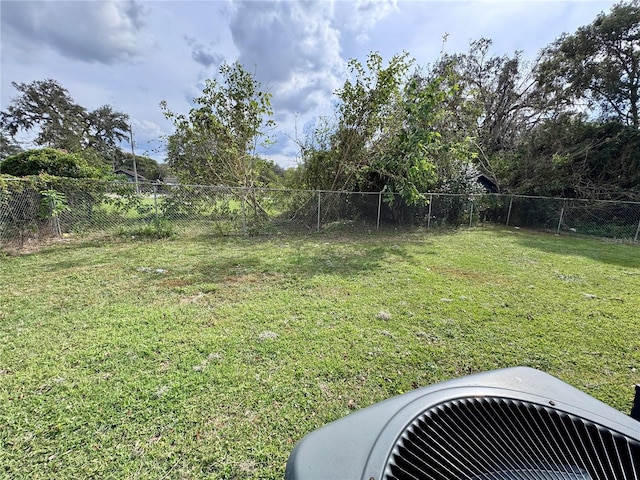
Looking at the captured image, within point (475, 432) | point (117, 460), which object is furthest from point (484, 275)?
point (117, 460)

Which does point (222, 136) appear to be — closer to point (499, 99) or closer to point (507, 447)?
point (507, 447)

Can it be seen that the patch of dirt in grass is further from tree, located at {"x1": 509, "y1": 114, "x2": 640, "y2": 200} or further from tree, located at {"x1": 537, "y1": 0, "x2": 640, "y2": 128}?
tree, located at {"x1": 537, "y1": 0, "x2": 640, "y2": 128}

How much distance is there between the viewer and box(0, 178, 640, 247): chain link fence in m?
5.37

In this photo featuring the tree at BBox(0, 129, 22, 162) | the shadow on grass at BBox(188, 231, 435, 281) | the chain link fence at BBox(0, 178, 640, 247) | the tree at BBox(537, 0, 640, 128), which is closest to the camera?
the shadow on grass at BBox(188, 231, 435, 281)

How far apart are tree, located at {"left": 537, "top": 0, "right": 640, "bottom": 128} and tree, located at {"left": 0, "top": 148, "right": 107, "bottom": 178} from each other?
17.6 m

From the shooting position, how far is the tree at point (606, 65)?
10.3m

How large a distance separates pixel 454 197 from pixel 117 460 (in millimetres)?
10118

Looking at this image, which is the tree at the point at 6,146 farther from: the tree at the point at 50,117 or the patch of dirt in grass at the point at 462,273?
the patch of dirt in grass at the point at 462,273

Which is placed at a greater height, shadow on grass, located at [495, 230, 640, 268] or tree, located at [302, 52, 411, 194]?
tree, located at [302, 52, 411, 194]

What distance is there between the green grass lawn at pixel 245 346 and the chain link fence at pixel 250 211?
48.6 inches

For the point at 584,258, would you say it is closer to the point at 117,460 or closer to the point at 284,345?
the point at 284,345

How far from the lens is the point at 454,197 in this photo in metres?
9.38

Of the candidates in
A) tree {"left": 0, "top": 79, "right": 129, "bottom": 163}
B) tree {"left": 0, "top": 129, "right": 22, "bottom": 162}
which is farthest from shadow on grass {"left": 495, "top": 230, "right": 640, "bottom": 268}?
tree {"left": 0, "top": 129, "right": 22, "bottom": 162}

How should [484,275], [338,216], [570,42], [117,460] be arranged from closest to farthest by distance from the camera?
[117,460], [484,275], [338,216], [570,42]
